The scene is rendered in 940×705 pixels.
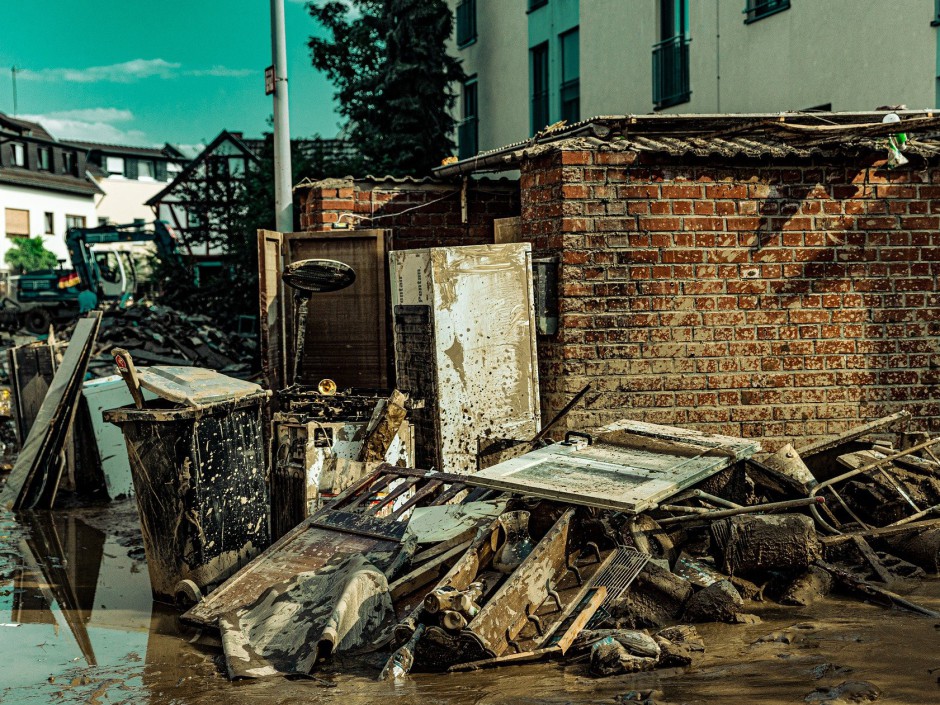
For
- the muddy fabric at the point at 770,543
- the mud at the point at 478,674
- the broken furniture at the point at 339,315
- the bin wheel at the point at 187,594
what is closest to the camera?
the mud at the point at 478,674

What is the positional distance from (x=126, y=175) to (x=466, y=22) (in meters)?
47.8

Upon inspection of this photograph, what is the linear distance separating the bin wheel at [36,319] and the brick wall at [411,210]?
20.8m

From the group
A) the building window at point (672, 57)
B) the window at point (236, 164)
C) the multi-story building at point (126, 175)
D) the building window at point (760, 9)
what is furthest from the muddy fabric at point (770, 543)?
the multi-story building at point (126, 175)

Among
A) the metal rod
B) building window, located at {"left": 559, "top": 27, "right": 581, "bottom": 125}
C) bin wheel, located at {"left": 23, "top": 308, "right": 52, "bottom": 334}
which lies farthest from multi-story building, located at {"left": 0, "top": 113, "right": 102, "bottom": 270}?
the metal rod

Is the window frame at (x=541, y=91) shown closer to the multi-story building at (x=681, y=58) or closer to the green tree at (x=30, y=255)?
the multi-story building at (x=681, y=58)

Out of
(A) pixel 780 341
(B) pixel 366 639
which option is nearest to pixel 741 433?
(A) pixel 780 341

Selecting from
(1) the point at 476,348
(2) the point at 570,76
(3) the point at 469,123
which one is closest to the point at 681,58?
(2) the point at 570,76

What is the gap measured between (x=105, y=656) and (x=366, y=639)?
53.8 inches

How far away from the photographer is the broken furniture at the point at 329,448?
19.7 feet

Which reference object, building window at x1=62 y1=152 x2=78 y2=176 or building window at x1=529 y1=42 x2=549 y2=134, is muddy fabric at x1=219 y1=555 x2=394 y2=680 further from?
building window at x1=62 y1=152 x2=78 y2=176

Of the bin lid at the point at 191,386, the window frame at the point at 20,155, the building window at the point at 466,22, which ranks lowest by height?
the bin lid at the point at 191,386

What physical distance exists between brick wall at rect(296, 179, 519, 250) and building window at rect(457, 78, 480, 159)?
1637 centimetres

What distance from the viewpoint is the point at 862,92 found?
13656mm

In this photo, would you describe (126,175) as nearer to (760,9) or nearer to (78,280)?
(78,280)
